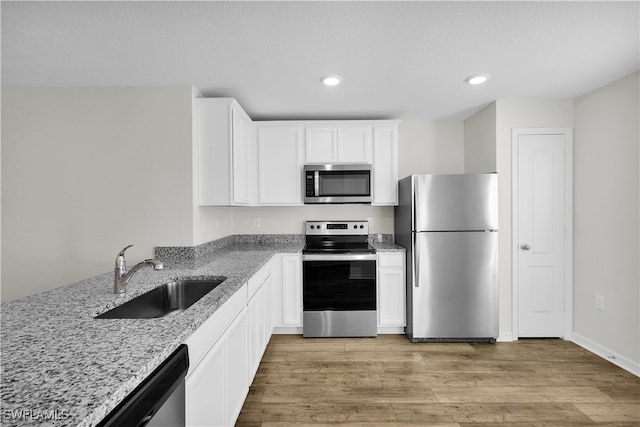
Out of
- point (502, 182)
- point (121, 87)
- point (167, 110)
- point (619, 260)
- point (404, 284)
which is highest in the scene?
point (121, 87)

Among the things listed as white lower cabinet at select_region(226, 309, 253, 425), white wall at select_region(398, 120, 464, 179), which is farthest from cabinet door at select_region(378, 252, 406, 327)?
white lower cabinet at select_region(226, 309, 253, 425)

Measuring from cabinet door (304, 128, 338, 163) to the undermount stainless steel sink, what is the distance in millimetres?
1924

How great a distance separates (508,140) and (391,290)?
6.18 feet

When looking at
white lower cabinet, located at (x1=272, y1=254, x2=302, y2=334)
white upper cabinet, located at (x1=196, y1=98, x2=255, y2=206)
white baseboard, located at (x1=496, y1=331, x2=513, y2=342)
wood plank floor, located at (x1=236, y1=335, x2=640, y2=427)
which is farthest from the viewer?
white lower cabinet, located at (x1=272, y1=254, x2=302, y2=334)

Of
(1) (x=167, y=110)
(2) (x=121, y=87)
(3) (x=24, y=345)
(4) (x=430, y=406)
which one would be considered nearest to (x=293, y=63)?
(1) (x=167, y=110)

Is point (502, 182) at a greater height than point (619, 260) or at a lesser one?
greater

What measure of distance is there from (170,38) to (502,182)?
3059mm

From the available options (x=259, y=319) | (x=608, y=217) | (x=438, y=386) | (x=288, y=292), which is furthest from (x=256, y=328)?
(x=608, y=217)

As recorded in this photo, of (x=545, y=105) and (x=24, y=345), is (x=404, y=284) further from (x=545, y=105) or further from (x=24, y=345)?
(x=24, y=345)

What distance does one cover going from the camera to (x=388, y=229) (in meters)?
3.87

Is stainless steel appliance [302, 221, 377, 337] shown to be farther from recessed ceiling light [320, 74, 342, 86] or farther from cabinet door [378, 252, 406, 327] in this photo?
recessed ceiling light [320, 74, 342, 86]

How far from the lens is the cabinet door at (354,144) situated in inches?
138

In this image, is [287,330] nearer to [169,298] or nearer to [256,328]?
[256,328]

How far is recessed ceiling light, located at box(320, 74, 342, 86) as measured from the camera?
246cm
